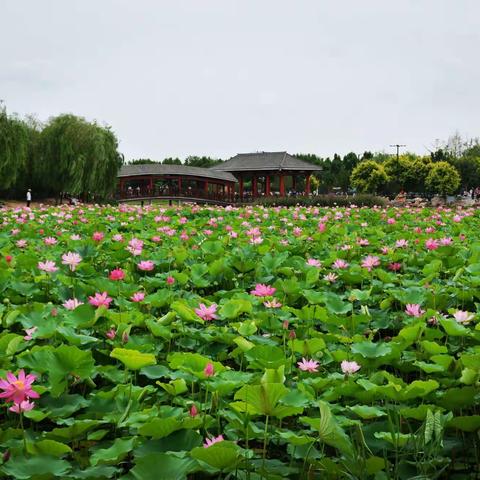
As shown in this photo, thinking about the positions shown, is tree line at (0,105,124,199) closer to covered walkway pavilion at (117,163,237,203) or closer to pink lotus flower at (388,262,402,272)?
covered walkway pavilion at (117,163,237,203)

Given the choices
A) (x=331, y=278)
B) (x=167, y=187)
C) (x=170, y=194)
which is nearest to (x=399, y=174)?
(x=167, y=187)

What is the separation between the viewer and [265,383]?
1.32 meters

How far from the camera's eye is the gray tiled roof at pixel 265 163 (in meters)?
34.4

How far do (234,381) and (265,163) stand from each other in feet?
114

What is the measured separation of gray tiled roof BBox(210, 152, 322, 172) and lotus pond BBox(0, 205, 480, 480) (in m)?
31.5

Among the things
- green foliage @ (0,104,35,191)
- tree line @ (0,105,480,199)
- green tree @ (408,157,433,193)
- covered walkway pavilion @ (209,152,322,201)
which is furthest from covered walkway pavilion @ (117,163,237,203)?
green tree @ (408,157,433,193)

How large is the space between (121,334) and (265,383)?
0.85 meters

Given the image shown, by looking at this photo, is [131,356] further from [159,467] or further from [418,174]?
[418,174]

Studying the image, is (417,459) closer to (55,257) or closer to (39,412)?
(39,412)

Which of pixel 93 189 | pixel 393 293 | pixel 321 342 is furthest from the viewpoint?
pixel 93 189

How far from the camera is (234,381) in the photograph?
1.59 m

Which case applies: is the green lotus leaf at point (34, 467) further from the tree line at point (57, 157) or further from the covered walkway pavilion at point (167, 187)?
the covered walkway pavilion at point (167, 187)

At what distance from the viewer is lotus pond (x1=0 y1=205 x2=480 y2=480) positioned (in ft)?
4.30

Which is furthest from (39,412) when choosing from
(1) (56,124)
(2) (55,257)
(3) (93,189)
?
(1) (56,124)
